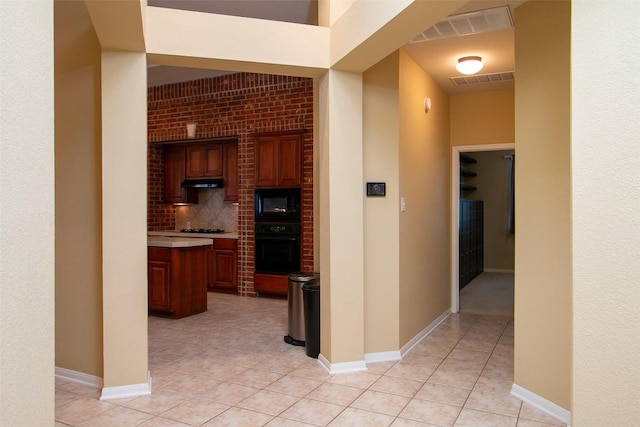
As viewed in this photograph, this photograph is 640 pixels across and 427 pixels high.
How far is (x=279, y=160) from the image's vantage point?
6.14m

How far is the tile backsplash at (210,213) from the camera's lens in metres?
7.11

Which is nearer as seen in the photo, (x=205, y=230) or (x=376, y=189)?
(x=376, y=189)

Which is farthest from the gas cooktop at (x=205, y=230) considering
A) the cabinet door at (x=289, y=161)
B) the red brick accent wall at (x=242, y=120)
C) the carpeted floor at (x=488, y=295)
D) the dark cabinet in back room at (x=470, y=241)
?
the carpeted floor at (x=488, y=295)

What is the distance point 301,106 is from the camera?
5.97m

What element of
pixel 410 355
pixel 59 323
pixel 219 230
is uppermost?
pixel 219 230

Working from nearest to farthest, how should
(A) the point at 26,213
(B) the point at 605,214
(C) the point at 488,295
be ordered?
(A) the point at 26,213 → (B) the point at 605,214 → (C) the point at 488,295

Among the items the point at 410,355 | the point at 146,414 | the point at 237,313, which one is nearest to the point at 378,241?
the point at 410,355

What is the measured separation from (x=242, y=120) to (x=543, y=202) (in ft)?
15.0

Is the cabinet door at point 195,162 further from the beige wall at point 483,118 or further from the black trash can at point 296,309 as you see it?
the beige wall at point 483,118

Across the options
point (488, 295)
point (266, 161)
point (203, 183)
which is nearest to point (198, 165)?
point (203, 183)

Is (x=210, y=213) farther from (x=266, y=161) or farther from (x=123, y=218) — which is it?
(x=123, y=218)

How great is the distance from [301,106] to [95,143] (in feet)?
10.9

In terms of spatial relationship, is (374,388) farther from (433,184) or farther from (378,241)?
(433,184)

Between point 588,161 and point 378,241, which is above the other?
point 588,161
